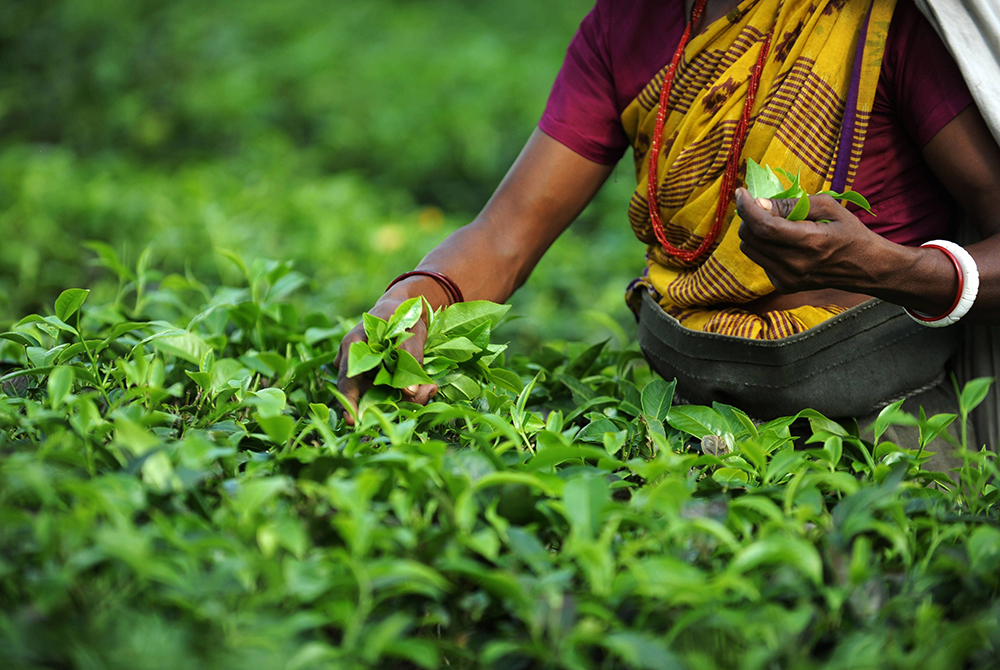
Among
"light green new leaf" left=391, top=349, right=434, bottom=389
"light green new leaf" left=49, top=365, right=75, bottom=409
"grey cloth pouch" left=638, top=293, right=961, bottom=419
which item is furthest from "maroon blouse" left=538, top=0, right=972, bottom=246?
"light green new leaf" left=49, top=365, right=75, bottom=409

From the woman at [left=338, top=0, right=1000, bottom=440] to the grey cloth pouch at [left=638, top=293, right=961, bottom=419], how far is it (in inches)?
0.6

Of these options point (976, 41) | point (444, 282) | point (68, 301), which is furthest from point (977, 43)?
point (68, 301)

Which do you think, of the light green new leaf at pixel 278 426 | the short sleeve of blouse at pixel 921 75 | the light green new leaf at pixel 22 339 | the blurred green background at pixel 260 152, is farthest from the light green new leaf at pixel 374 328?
the blurred green background at pixel 260 152

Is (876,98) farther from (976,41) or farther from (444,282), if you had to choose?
(444,282)

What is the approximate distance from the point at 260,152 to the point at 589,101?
3.05 m

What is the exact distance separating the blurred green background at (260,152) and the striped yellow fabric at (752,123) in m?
1.12

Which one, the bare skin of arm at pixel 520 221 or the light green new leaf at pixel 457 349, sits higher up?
the bare skin of arm at pixel 520 221

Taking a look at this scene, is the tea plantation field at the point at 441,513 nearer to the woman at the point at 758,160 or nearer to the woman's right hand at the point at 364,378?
the woman's right hand at the point at 364,378

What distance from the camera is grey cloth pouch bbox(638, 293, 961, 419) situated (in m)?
1.45

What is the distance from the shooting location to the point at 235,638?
29.8 inches

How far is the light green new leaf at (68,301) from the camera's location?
1.33 metres

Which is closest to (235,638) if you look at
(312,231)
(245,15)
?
(312,231)

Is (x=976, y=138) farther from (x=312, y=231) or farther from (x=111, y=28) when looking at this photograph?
(x=111, y=28)

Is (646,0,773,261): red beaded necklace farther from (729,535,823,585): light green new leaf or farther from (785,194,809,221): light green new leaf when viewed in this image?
(729,535,823,585): light green new leaf
